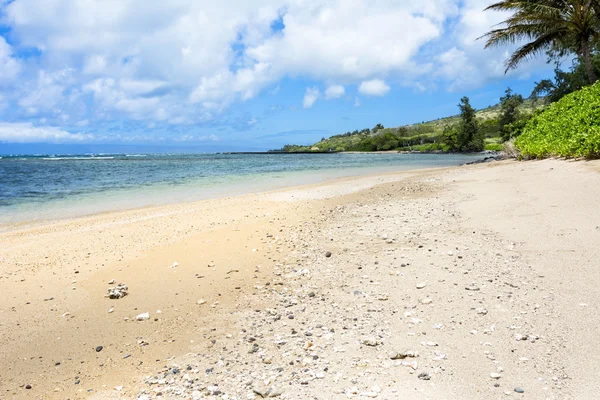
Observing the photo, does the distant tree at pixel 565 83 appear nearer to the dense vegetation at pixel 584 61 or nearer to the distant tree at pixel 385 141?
the dense vegetation at pixel 584 61

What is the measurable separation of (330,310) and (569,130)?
47.4ft

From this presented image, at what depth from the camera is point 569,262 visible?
4.52 metres

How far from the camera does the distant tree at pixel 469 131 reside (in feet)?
243

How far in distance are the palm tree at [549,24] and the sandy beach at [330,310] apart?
53.2 feet

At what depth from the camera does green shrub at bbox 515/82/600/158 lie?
12174 millimetres

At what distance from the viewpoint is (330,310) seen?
4.33 metres

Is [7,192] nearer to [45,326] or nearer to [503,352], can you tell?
[45,326]

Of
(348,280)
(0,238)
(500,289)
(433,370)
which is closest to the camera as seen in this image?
(433,370)

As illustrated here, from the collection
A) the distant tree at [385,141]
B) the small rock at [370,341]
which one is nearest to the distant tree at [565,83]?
the small rock at [370,341]

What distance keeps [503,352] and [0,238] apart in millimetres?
12453

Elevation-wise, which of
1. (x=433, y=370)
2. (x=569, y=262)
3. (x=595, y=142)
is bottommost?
(x=433, y=370)

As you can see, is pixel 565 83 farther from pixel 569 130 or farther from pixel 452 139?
pixel 452 139

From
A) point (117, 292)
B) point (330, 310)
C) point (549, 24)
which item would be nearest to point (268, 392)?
point (330, 310)

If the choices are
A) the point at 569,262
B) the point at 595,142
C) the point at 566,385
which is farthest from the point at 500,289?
the point at 595,142
